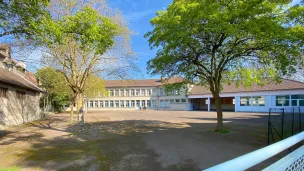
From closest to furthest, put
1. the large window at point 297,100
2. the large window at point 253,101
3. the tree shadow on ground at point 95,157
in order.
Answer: the tree shadow on ground at point 95,157 → the large window at point 297,100 → the large window at point 253,101

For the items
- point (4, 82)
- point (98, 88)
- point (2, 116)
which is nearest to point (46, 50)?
point (4, 82)

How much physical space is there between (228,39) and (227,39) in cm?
6

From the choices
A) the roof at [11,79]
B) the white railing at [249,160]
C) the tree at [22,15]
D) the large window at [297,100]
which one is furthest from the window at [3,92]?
the large window at [297,100]

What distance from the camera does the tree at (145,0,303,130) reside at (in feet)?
28.9

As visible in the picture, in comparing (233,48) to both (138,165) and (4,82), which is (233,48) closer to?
(138,165)

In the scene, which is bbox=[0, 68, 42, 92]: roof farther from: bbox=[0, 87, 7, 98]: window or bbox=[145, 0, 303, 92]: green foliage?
bbox=[145, 0, 303, 92]: green foliage

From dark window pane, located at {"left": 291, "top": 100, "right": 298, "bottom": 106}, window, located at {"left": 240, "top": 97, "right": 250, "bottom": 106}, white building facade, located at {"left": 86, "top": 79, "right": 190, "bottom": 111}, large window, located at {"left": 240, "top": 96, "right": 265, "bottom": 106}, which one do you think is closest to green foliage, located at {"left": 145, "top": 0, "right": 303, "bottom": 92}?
dark window pane, located at {"left": 291, "top": 100, "right": 298, "bottom": 106}

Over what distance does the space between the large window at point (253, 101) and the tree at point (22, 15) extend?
33297 millimetres

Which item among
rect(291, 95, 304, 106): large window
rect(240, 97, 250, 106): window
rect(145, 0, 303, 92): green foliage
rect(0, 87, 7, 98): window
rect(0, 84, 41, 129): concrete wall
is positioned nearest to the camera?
rect(145, 0, 303, 92): green foliage

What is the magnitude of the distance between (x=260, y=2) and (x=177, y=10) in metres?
3.97

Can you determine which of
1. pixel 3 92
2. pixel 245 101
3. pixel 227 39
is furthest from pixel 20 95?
pixel 245 101

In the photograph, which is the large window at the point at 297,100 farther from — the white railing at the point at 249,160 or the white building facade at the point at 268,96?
the white railing at the point at 249,160

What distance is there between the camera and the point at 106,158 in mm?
7383

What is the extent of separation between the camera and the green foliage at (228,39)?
8805mm
